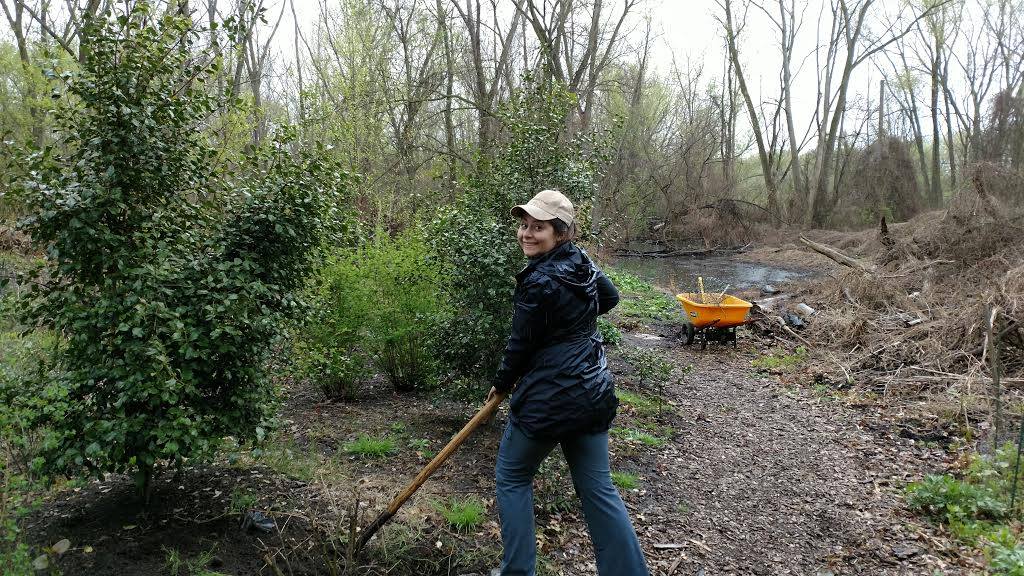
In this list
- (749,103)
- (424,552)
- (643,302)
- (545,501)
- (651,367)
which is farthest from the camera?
(749,103)

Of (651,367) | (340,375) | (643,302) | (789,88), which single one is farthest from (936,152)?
(340,375)

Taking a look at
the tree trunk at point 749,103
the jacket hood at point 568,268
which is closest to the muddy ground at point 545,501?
the jacket hood at point 568,268

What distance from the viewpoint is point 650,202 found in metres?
29.8

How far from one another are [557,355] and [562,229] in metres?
0.61

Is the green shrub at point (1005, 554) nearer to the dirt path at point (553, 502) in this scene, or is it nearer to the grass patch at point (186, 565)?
the dirt path at point (553, 502)

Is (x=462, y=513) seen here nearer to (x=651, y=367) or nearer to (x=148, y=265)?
(x=148, y=265)

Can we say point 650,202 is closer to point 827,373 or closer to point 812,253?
point 812,253

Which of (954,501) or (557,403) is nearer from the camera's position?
(557,403)

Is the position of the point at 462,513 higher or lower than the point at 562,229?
lower

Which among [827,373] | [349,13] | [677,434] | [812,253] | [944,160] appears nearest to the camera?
[677,434]

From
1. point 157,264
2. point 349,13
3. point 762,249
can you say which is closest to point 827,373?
point 157,264

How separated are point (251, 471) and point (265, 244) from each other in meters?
1.55

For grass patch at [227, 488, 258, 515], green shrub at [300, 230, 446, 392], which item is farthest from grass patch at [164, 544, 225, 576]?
A: green shrub at [300, 230, 446, 392]

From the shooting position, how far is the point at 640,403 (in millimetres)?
6852
